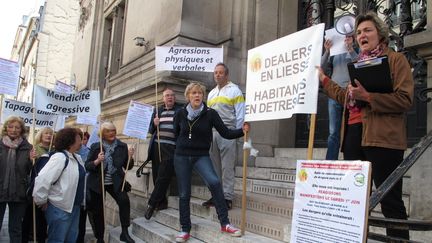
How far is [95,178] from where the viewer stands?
6.29 meters

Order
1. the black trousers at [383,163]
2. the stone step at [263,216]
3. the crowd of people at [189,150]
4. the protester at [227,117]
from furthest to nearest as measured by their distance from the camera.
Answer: the protester at [227,117], the stone step at [263,216], the crowd of people at [189,150], the black trousers at [383,163]

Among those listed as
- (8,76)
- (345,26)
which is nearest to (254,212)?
(345,26)

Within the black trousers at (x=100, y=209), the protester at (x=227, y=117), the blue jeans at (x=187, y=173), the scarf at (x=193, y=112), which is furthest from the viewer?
the black trousers at (x=100, y=209)

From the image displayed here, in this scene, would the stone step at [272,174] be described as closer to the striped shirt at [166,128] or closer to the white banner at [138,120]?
the striped shirt at [166,128]

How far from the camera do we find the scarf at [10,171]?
17.9 ft

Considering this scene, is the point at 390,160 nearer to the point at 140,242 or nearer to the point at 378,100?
the point at 378,100

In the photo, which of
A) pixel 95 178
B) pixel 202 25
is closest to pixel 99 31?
pixel 202 25

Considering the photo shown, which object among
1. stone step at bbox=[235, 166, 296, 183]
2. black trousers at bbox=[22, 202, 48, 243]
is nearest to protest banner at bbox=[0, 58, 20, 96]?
black trousers at bbox=[22, 202, 48, 243]

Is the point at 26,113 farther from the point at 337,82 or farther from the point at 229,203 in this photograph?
the point at 337,82

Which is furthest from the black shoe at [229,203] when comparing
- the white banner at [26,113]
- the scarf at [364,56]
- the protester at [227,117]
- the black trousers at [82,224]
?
the white banner at [26,113]

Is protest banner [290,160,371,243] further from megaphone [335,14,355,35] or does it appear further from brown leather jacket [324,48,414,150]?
megaphone [335,14,355,35]

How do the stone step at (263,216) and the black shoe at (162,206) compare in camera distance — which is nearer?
the stone step at (263,216)

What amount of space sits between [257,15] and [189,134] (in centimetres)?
424

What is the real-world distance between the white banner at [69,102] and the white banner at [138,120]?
1.70ft
